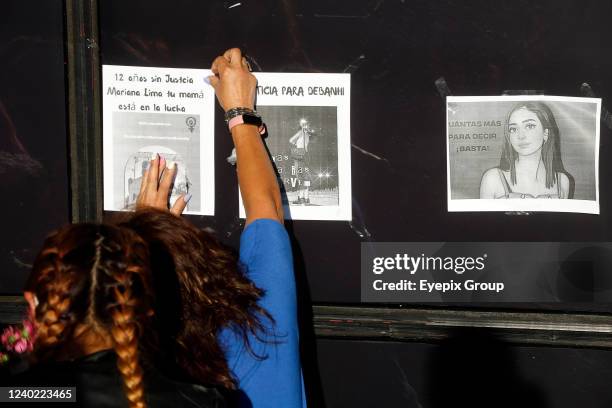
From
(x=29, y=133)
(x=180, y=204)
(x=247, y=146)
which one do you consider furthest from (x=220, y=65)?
(x=29, y=133)

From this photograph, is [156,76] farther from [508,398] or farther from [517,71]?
[508,398]

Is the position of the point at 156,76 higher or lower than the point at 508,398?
higher

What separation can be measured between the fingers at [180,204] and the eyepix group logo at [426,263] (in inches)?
17.6

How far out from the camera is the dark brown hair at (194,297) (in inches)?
42.9

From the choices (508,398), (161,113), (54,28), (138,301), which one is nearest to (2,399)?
(138,301)

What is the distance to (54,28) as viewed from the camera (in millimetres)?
1516

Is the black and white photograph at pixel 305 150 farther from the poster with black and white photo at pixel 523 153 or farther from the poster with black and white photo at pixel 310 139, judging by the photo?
the poster with black and white photo at pixel 523 153

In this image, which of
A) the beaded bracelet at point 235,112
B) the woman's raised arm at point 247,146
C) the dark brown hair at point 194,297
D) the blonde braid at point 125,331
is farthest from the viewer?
the beaded bracelet at point 235,112

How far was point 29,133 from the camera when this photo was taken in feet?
5.12

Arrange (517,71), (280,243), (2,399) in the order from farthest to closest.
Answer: (517,71) → (280,243) → (2,399)

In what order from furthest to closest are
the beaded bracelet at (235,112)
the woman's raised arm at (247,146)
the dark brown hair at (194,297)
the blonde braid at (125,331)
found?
the beaded bracelet at (235,112)
the woman's raised arm at (247,146)
the dark brown hair at (194,297)
the blonde braid at (125,331)

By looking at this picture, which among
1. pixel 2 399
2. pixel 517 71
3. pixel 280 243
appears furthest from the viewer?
pixel 517 71

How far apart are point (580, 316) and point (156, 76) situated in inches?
42.5

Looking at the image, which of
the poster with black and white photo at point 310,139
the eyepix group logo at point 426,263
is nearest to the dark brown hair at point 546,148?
the eyepix group logo at point 426,263
